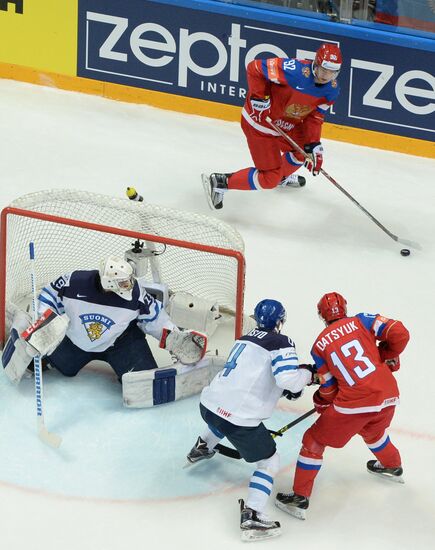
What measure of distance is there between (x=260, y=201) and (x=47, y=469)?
2.67 meters

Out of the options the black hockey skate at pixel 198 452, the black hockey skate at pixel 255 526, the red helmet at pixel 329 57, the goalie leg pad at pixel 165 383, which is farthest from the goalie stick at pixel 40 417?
the red helmet at pixel 329 57

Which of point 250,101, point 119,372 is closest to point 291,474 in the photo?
point 119,372

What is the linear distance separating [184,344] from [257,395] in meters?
0.74

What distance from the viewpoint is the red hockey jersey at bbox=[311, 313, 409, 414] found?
5.10 m

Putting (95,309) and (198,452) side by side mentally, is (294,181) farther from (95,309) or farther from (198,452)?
(198,452)

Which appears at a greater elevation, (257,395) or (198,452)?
(257,395)

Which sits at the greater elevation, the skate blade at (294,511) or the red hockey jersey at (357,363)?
the red hockey jersey at (357,363)

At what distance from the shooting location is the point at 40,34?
8562mm

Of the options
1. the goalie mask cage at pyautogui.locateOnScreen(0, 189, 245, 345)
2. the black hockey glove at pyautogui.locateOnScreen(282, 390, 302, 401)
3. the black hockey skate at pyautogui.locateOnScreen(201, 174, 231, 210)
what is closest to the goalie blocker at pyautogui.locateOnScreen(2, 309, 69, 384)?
the goalie mask cage at pyautogui.locateOnScreen(0, 189, 245, 345)

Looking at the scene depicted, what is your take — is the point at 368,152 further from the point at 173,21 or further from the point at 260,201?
the point at 173,21

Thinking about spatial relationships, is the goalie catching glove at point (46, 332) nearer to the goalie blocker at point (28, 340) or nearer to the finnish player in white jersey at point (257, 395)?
the goalie blocker at point (28, 340)

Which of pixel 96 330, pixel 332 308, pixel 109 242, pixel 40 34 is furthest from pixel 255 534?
pixel 40 34

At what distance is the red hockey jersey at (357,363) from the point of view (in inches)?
201

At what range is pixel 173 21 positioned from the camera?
8.20m
